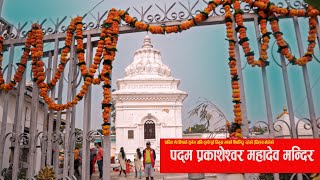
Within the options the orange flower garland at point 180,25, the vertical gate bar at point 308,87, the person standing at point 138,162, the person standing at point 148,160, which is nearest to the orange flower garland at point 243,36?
the orange flower garland at point 180,25

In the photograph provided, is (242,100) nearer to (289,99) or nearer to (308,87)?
(289,99)

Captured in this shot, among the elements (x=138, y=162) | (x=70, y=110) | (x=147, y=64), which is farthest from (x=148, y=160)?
(x=147, y=64)

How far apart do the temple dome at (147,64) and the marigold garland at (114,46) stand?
1981cm

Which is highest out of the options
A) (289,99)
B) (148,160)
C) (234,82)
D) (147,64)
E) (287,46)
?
(147,64)

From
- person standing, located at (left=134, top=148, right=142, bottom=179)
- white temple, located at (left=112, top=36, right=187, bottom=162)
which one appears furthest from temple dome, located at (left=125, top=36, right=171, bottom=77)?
person standing, located at (left=134, top=148, right=142, bottom=179)

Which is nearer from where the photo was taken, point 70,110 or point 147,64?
point 70,110

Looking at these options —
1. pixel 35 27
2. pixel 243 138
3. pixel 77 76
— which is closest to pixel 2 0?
pixel 35 27

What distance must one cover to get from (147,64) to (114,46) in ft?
68.4

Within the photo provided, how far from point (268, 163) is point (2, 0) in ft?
20.0

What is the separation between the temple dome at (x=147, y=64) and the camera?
84.5ft

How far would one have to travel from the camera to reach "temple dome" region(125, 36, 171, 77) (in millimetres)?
25766

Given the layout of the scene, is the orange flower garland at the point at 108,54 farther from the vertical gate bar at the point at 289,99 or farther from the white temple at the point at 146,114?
the white temple at the point at 146,114

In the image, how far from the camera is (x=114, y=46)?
5.30 meters

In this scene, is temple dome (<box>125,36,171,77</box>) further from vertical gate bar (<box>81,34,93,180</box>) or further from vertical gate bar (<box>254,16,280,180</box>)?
vertical gate bar (<box>254,16,280,180</box>)
